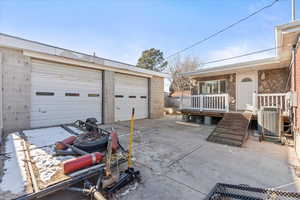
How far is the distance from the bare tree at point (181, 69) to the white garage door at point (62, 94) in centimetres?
1778

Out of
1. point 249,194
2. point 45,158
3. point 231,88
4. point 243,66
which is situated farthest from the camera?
point 231,88

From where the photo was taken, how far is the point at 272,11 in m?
5.75

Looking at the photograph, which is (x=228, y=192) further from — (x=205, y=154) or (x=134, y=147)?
(x=134, y=147)

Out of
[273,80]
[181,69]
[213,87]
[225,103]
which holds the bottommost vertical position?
[225,103]

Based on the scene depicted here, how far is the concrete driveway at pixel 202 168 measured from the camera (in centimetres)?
218

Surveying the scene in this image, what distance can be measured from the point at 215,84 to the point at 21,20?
11.0m

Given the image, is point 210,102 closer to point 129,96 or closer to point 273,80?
point 273,80

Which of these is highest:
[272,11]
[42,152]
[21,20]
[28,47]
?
[272,11]

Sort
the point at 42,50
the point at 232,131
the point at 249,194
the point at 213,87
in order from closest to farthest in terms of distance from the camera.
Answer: the point at 249,194
the point at 232,131
the point at 42,50
the point at 213,87

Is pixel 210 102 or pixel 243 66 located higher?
pixel 243 66

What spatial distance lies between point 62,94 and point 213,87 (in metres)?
9.48

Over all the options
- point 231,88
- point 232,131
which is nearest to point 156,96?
point 231,88

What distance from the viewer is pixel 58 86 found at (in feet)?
20.8

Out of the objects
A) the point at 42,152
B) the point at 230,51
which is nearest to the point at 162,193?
the point at 42,152
